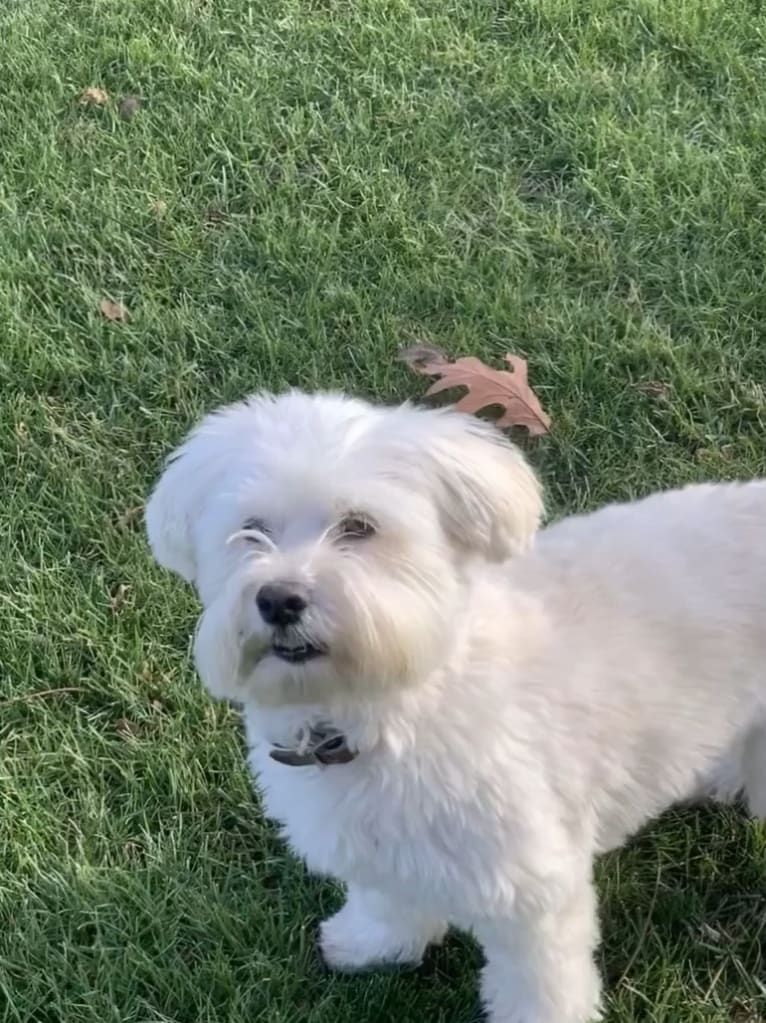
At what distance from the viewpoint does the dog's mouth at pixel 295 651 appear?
189cm

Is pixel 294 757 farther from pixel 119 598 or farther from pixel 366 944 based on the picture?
pixel 119 598

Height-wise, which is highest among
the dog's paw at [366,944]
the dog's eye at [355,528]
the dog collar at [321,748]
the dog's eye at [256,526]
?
the dog's eye at [355,528]

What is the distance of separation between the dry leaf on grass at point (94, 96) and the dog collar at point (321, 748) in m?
3.17

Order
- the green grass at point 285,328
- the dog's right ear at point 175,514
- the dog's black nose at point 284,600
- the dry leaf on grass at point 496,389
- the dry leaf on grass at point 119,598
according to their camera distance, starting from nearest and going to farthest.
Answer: the dog's black nose at point 284,600 < the dog's right ear at point 175,514 < the green grass at point 285,328 < the dry leaf on grass at point 119,598 < the dry leaf on grass at point 496,389

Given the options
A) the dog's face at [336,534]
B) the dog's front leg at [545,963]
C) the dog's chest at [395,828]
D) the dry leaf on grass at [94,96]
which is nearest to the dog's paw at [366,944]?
the dog's front leg at [545,963]

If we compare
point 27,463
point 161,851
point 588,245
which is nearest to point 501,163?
point 588,245

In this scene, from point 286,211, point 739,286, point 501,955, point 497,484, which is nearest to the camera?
point 497,484

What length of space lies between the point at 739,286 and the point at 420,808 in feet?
7.61

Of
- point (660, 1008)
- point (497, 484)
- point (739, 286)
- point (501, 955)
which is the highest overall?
point (497, 484)

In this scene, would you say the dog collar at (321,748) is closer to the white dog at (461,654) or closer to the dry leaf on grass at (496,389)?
the white dog at (461,654)

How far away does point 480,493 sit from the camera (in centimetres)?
198

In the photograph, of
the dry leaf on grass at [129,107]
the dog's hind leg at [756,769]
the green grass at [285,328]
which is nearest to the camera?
the dog's hind leg at [756,769]

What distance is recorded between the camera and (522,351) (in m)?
3.75

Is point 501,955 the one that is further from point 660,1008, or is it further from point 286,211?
point 286,211
